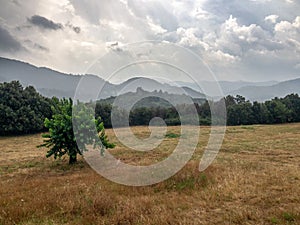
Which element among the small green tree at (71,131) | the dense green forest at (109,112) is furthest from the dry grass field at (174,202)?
the dense green forest at (109,112)

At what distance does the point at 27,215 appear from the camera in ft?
25.1

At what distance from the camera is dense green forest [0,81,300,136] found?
2163 inches

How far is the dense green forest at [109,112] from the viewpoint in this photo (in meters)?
→ 54.9

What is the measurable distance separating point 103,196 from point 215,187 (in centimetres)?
450

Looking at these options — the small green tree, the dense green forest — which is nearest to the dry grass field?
the small green tree

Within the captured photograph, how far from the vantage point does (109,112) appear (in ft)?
217

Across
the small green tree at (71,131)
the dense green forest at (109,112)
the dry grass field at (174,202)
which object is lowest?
the dry grass field at (174,202)

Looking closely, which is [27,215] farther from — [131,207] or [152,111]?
[152,111]

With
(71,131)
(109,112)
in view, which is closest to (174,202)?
(71,131)

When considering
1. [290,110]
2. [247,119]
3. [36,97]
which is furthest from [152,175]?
[290,110]

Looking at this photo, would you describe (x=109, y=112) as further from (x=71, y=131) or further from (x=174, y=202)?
(x=174, y=202)

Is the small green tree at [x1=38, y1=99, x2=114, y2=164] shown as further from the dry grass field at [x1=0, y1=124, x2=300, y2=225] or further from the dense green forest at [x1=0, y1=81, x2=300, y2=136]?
the dense green forest at [x1=0, y1=81, x2=300, y2=136]

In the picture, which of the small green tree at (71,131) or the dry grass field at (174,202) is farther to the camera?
the small green tree at (71,131)

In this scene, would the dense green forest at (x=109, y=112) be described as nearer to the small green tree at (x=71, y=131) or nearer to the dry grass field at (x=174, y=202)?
the small green tree at (x=71, y=131)
